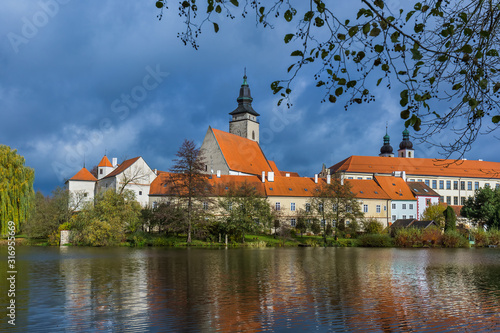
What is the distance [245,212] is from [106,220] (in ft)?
45.1

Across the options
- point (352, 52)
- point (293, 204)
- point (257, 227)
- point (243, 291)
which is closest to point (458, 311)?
point (243, 291)

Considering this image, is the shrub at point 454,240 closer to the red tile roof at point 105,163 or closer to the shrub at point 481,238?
the shrub at point 481,238

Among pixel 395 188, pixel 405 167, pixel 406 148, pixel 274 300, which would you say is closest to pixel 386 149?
pixel 406 148

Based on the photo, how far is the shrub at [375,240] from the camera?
48906 millimetres

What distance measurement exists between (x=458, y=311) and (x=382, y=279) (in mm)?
6892

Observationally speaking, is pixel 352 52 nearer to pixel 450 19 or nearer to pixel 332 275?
pixel 450 19

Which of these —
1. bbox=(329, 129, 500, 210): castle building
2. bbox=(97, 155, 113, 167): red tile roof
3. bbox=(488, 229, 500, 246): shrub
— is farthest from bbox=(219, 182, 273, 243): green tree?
bbox=(329, 129, 500, 210): castle building

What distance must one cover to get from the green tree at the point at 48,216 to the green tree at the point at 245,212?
1667 centimetres

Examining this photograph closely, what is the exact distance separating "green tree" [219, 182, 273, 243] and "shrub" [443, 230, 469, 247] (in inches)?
732

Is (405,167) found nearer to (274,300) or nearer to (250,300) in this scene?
(274,300)

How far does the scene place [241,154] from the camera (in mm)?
75812

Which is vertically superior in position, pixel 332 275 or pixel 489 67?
pixel 489 67

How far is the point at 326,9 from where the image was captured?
→ 5.64 meters

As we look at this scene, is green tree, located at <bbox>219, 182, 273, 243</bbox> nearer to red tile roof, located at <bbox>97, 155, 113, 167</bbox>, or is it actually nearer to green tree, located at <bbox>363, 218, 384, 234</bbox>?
green tree, located at <bbox>363, 218, 384, 234</bbox>
